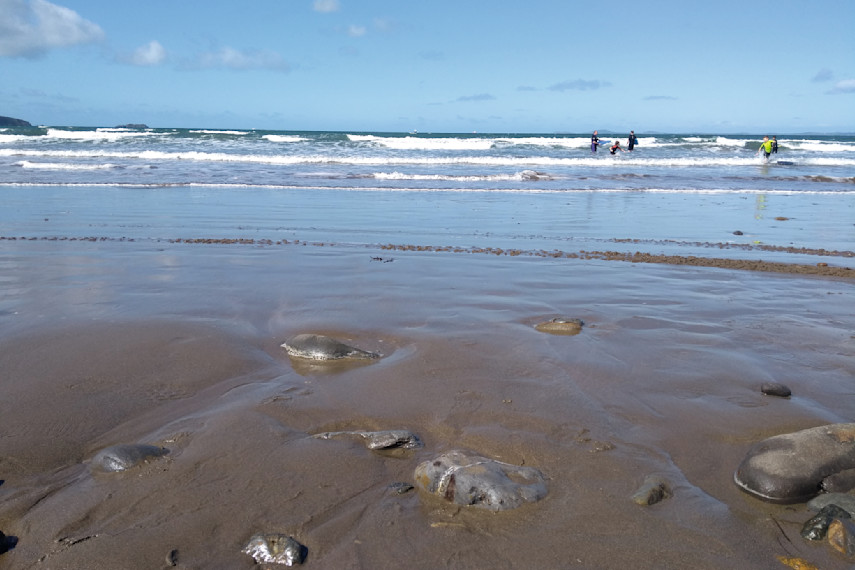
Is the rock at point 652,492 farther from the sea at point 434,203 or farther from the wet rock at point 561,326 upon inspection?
the sea at point 434,203

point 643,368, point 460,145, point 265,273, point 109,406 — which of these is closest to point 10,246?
point 265,273

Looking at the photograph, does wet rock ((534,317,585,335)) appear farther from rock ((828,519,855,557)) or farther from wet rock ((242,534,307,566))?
wet rock ((242,534,307,566))

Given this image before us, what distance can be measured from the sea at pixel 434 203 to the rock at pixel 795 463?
579 cm

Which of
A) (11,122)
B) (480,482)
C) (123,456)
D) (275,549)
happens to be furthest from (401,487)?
(11,122)

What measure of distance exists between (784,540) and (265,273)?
18.5 feet

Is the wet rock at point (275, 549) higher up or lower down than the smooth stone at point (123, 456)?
lower down

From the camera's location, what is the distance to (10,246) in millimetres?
8109

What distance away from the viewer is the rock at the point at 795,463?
2.74 meters

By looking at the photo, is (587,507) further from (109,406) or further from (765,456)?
(109,406)

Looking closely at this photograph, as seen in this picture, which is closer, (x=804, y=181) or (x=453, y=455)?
(x=453, y=455)

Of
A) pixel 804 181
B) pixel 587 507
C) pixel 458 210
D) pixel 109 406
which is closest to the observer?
pixel 587 507

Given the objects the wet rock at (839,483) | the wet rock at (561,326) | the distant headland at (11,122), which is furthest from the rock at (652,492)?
the distant headland at (11,122)

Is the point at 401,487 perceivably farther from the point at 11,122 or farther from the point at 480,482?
the point at 11,122

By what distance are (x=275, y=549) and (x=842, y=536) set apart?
2.18 meters
